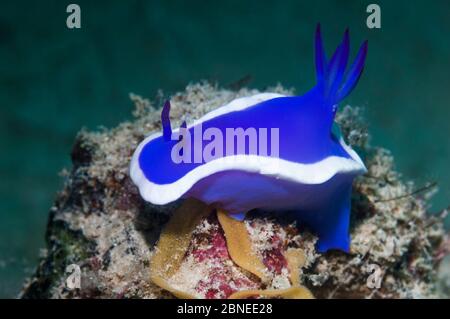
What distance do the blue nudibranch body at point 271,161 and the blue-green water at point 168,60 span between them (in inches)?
408

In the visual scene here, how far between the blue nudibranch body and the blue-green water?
1036 centimetres

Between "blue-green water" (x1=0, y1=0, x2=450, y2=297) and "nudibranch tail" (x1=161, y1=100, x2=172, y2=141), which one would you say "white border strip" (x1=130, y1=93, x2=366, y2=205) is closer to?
"nudibranch tail" (x1=161, y1=100, x2=172, y2=141)

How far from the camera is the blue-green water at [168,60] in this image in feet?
42.2

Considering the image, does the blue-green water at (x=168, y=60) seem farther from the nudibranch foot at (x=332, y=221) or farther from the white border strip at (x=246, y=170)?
the white border strip at (x=246, y=170)

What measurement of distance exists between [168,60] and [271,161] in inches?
524

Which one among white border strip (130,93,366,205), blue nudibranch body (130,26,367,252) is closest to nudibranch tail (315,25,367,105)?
blue nudibranch body (130,26,367,252)

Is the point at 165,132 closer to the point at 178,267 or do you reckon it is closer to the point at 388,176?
the point at 178,267

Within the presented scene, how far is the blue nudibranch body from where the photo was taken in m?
2.38

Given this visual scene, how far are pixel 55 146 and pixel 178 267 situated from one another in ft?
40.3

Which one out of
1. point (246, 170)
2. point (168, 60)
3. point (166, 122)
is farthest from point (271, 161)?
point (168, 60)

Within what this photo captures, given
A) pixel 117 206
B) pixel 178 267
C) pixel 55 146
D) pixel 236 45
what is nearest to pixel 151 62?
pixel 236 45

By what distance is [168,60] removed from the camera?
15.1 meters

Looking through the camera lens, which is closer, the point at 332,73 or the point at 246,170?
the point at 246,170

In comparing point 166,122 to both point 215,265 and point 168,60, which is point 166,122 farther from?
point 168,60
